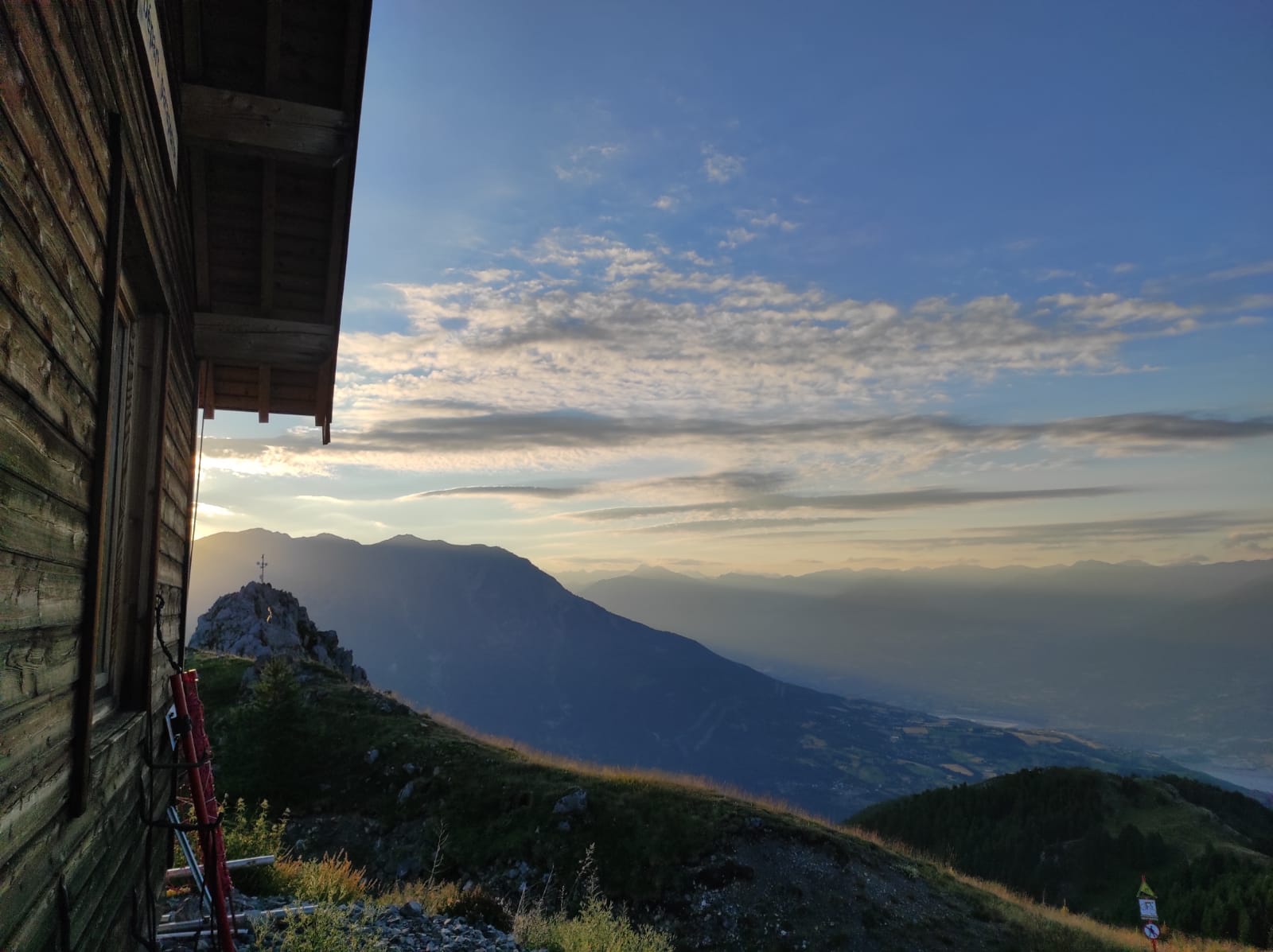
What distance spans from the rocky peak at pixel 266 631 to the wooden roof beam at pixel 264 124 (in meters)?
26.5

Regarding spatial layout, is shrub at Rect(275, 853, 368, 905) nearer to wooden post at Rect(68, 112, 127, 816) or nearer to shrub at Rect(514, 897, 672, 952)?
shrub at Rect(514, 897, 672, 952)

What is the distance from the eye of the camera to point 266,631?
3055 centimetres

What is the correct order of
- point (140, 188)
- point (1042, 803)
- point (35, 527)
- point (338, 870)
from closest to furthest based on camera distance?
1. point (35, 527)
2. point (140, 188)
3. point (338, 870)
4. point (1042, 803)

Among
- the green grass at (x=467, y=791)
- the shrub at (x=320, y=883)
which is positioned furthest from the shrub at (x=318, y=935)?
the green grass at (x=467, y=791)

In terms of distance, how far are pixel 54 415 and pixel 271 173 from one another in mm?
4739

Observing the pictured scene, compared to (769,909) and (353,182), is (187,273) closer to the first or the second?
(353,182)

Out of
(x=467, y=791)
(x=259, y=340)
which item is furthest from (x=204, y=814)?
(x=467, y=791)

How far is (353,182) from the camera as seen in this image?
22.5 feet

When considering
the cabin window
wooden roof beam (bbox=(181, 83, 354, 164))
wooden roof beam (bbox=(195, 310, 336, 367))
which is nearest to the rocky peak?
wooden roof beam (bbox=(195, 310, 336, 367))

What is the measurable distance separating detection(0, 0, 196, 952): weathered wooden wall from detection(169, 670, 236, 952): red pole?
151 cm

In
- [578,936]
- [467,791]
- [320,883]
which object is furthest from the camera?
[467,791]

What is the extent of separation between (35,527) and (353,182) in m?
4.94

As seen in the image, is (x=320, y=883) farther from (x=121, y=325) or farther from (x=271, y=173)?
(x=271, y=173)

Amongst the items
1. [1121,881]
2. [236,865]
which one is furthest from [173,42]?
[1121,881]
